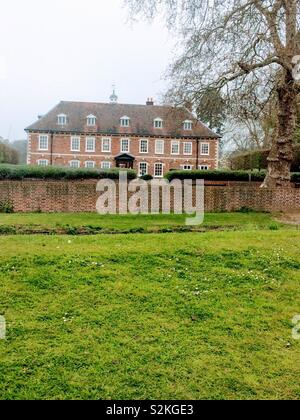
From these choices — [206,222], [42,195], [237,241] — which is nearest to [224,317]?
[237,241]

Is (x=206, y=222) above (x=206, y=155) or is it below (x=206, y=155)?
below

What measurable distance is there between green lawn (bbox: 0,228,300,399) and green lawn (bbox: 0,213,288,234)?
2.64 meters

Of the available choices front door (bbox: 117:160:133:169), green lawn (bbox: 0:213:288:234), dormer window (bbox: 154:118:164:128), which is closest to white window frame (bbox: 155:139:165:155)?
Result: dormer window (bbox: 154:118:164:128)

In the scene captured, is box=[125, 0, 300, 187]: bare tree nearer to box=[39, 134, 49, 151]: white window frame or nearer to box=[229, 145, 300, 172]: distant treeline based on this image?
box=[229, 145, 300, 172]: distant treeline

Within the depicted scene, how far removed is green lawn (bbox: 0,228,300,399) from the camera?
12.6 feet

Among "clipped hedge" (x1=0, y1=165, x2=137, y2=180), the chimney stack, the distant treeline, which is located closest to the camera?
"clipped hedge" (x1=0, y1=165, x2=137, y2=180)

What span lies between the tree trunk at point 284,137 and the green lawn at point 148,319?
8.94m

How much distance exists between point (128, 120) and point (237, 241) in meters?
36.1

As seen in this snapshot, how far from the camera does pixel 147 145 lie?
4266 centimetres

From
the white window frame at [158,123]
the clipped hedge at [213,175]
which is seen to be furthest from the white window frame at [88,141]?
the clipped hedge at [213,175]

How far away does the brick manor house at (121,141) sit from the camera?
41.2m

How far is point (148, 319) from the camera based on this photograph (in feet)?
16.7
